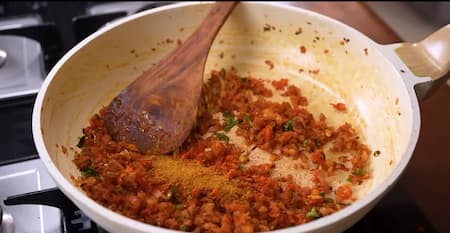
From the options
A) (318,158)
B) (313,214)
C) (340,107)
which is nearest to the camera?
(313,214)

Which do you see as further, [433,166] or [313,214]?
[433,166]

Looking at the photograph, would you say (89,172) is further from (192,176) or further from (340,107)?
(340,107)

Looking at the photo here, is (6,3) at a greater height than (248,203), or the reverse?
(6,3)

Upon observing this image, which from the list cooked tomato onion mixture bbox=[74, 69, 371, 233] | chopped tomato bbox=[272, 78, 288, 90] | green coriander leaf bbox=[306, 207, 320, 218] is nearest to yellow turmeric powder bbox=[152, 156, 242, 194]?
cooked tomato onion mixture bbox=[74, 69, 371, 233]

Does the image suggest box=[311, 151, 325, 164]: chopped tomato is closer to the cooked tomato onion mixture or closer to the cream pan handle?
the cooked tomato onion mixture

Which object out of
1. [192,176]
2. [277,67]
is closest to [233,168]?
[192,176]

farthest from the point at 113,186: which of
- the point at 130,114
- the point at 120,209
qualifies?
the point at 130,114

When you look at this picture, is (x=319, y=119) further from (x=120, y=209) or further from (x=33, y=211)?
(x=33, y=211)
